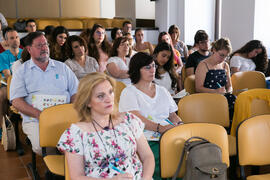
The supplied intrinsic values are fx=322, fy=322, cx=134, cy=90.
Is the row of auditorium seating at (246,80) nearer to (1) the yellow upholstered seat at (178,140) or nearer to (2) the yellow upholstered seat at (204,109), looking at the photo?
(2) the yellow upholstered seat at (204,109)

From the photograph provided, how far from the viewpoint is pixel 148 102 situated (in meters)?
2.52

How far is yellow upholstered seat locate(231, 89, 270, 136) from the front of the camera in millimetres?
2933

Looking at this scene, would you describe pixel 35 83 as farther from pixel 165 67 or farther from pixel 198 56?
pixel 198 56

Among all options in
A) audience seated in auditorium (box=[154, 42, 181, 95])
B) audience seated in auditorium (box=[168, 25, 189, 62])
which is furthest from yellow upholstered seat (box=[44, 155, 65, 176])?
audience seated in auditorium (box=[168, 25, 189, 62])

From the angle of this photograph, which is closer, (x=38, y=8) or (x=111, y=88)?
(x=111, y=88)

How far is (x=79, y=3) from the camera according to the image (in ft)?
43.3

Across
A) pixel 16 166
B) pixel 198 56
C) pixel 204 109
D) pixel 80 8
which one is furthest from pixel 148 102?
pixel 80 8

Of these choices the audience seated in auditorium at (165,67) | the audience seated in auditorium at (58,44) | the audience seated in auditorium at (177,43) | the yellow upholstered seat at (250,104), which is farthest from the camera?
the audience seated in auditorium at (177,43)

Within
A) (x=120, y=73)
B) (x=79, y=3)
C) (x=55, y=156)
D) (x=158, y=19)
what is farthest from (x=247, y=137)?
(x=79, y=3)

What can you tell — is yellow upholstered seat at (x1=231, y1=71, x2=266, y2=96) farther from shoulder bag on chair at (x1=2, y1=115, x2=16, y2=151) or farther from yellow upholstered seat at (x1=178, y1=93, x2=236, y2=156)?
shoulder bag on chair at (x1=2, y1=115, x2=16, y2=151)

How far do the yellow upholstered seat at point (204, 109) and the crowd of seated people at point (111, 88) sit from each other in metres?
0.16

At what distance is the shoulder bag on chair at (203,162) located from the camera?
174 cm

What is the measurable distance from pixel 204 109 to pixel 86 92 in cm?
134

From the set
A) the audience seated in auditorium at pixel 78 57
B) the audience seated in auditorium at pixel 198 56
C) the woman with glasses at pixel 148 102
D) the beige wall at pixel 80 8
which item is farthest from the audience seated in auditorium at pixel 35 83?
the beige wall at pixel 80 8
